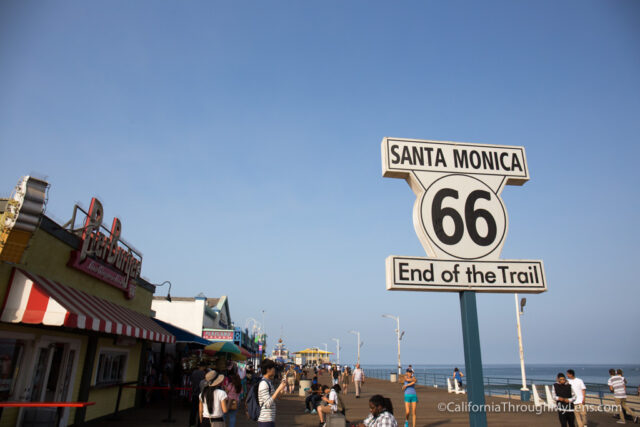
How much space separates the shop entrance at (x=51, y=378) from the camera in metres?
8.30

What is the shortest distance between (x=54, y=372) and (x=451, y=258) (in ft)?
33.5

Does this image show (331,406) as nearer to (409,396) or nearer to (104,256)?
(409,396)

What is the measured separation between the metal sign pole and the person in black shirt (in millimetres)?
7427

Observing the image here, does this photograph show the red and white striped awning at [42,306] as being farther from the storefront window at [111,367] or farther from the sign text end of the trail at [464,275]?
the sign text end of the trail at [464,275]

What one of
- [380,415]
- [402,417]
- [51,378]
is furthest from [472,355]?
[402,417]

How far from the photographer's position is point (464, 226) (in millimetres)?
4082

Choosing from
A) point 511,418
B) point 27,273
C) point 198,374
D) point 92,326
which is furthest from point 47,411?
point 511,418

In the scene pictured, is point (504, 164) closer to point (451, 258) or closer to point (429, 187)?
point (429, 187)

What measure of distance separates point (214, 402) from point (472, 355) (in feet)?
14.8

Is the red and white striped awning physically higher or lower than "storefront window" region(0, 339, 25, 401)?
higher

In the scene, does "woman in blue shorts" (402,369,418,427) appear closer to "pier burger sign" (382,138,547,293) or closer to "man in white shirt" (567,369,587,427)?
"man in white shirt" (567,369,587,427)

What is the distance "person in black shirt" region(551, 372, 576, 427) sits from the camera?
9461 millimetres

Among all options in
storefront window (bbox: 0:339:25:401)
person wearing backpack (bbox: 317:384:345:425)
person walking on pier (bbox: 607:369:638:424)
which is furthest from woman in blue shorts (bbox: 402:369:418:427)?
storefront window (bbox: 0:339:25:401)

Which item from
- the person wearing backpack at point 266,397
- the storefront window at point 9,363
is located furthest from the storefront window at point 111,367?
the person wearing backpack at point 266,397
